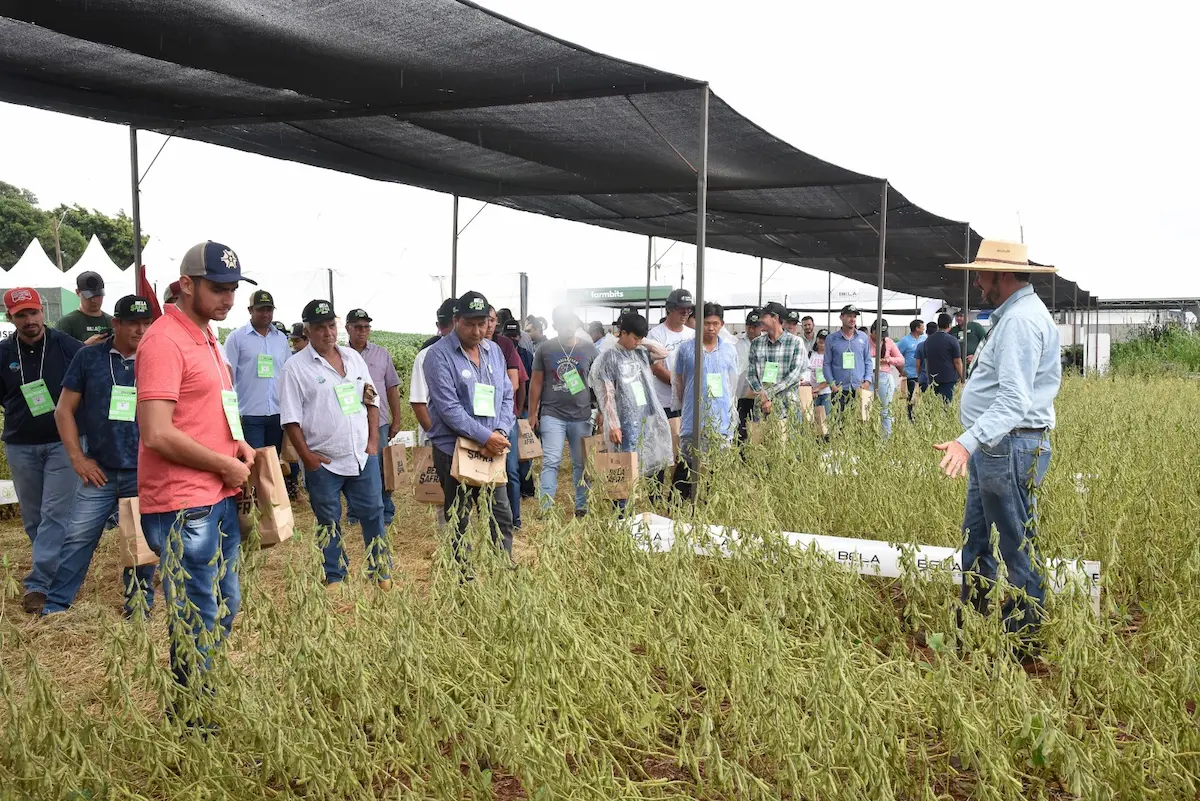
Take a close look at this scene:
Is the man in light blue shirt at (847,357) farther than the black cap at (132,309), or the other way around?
the man in light blue shirt at (847,357)

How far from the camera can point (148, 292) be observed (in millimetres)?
4199

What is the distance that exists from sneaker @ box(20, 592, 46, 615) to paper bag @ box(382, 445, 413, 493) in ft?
6.95

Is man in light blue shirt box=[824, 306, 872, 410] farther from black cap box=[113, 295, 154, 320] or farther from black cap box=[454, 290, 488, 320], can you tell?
black cap box=[113, 295, 154, 320]

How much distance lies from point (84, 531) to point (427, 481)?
5.89ft

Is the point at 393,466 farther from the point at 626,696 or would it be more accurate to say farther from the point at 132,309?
the point at 626,696

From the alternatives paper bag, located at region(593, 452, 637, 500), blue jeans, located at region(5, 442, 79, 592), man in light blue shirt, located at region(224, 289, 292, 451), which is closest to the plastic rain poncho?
paper bag, located at region(593, 452, 637, 500)

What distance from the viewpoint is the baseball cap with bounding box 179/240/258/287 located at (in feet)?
10.5

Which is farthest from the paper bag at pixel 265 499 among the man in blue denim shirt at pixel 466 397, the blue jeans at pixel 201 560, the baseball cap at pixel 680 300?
the baseball cap at pixel 680 300

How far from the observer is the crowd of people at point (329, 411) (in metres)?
Answer: 3.21

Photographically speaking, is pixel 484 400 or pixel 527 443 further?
pixel 527 443

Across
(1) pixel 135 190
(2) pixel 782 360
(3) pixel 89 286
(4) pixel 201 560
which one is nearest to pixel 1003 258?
(4) pixel 201 560

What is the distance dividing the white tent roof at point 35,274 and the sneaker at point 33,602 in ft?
71.4

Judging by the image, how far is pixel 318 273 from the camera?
21000mm

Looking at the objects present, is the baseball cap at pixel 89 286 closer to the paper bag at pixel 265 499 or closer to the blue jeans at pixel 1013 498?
the paper bag at pixel 265 499
